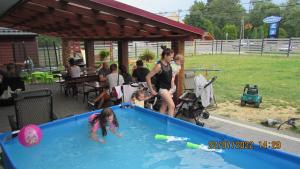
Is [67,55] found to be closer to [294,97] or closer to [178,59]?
[178,59]

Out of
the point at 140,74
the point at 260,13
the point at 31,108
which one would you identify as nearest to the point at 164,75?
the point at 140,74

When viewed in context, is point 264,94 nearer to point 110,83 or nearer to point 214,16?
point 110,83

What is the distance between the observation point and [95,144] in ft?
16.2

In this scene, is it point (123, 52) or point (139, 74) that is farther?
point (123, 52)

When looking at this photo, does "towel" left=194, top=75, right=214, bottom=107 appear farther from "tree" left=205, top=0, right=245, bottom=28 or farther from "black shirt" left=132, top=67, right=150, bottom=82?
"tree" left=205, top=0, right=245, bottom=28

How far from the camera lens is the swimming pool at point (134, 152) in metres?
3.97

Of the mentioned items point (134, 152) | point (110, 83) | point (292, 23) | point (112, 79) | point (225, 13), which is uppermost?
point (225, 13)

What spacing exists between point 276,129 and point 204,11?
7436cm

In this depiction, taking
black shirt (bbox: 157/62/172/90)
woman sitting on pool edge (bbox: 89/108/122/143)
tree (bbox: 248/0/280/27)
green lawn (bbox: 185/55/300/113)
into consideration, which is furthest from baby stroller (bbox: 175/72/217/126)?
tree (bbox: 248/0/280/27)
